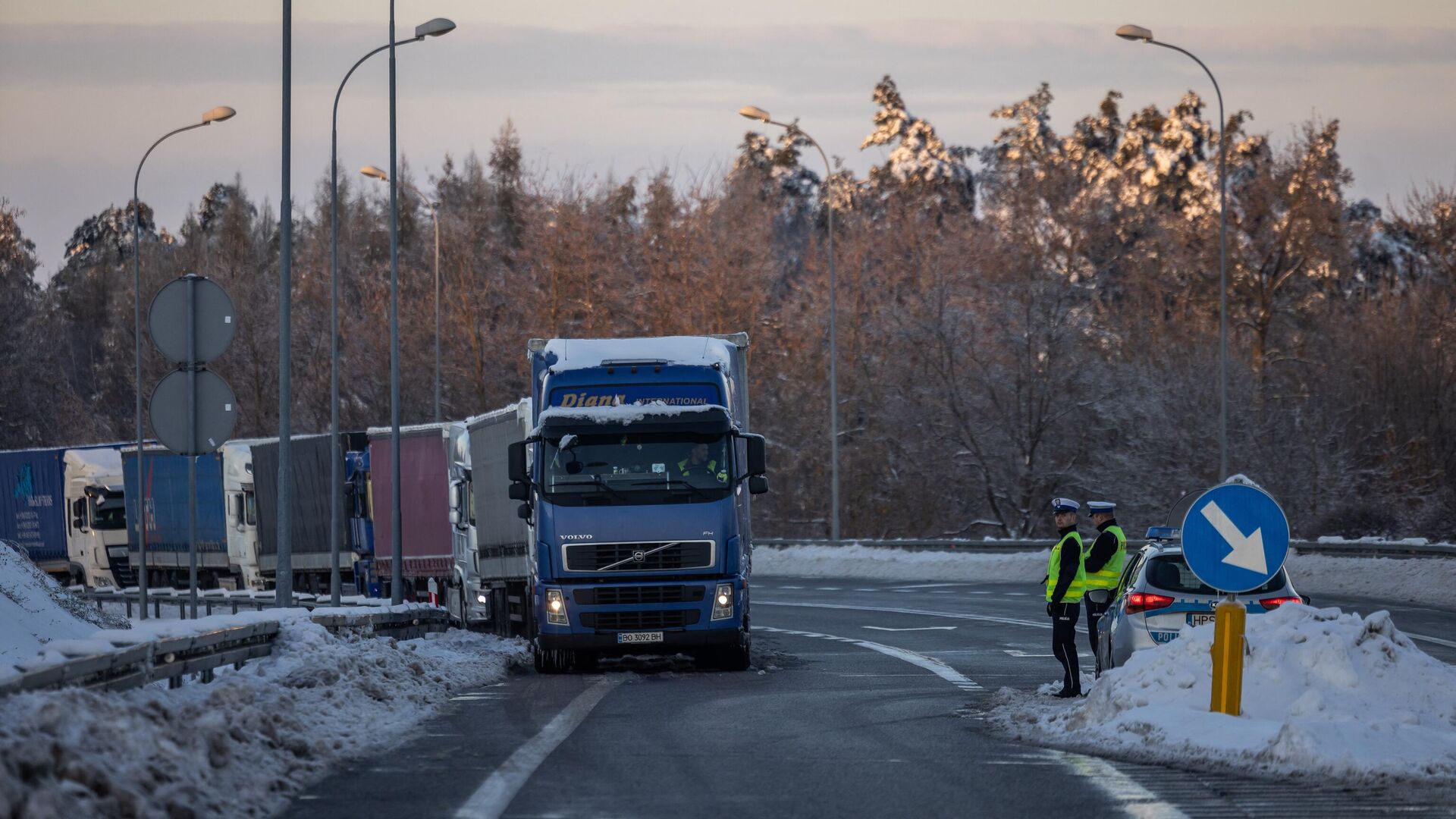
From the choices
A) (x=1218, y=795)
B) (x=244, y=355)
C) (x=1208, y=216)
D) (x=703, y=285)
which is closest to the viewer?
(x=1218, y=795)

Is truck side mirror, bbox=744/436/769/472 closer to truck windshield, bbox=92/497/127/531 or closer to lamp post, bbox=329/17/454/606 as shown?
lamp post, bbox=329/17/454/606

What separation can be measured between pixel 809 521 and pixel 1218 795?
159 ft

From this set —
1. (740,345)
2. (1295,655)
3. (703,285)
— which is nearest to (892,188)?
(703,285)

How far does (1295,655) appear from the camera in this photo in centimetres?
1141

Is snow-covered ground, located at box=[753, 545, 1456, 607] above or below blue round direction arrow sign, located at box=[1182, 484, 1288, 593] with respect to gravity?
below

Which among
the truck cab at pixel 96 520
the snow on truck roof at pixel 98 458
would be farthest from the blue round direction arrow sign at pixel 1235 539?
the snow on truck roof at pixel 98 458

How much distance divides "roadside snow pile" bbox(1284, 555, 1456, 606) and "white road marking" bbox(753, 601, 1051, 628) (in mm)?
5178

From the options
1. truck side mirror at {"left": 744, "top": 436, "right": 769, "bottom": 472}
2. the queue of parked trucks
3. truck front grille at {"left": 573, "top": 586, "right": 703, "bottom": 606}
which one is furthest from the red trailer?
truck side mirror at {"left": 744, "top": 436, "right": 769, "bottom": 472}

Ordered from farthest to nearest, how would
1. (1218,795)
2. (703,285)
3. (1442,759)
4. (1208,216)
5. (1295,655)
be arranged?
(703,285) < (1208,216) < (1295,655) < (1442,759) < (1218,795)

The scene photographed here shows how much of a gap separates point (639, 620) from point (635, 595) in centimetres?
24

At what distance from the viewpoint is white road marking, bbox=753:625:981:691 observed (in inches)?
663

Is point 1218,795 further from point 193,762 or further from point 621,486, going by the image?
point 621,486

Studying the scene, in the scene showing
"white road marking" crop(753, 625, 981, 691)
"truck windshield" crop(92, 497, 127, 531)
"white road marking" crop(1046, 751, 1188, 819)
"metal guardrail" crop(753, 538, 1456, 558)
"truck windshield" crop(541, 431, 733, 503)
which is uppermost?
"truck windshield" crop(541, 431, 733, 503)

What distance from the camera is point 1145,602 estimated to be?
13.9 m
